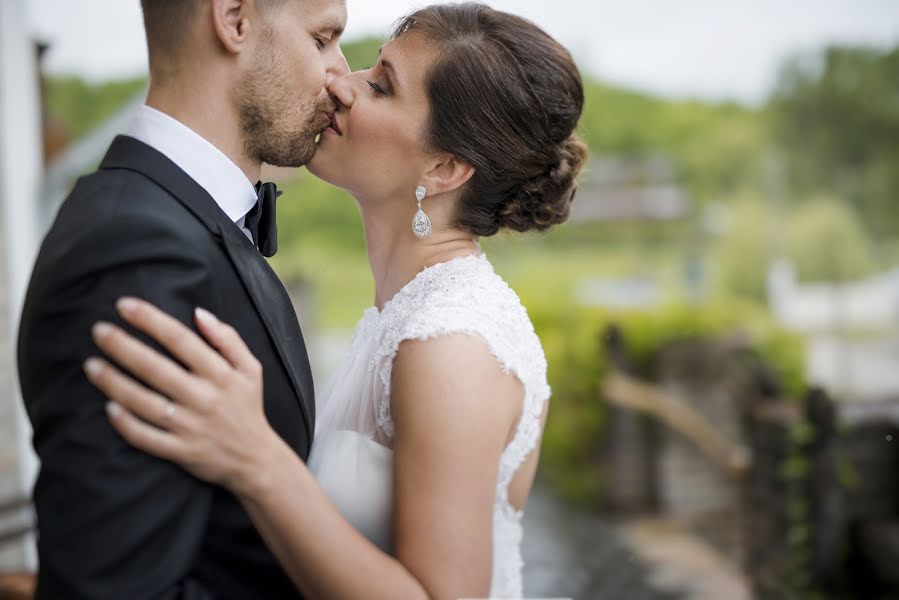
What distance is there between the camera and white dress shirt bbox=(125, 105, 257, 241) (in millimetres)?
1151

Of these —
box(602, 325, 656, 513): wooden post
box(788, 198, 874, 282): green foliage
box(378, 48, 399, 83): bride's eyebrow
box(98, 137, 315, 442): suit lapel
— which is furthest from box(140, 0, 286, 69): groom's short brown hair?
box(788, 198, 874, 282): green foliage

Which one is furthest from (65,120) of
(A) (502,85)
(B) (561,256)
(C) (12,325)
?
(A) (502,85)

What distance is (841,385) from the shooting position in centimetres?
418

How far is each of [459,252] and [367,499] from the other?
1.54ft

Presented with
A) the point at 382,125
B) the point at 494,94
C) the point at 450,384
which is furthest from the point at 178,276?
the point at 494,94

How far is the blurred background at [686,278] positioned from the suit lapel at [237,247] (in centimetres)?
231

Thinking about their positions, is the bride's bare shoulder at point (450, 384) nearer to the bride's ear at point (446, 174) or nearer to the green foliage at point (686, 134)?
the bride's ear at point (446, 174)

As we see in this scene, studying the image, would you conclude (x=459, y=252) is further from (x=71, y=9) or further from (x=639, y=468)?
(x=639, y=468)

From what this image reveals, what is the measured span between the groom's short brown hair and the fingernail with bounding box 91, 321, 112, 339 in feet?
1.41

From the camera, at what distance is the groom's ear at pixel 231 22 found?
1143 millimetres

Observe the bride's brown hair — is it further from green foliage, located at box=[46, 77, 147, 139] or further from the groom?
green foliage, located at box=[46, 77, 147, 139]

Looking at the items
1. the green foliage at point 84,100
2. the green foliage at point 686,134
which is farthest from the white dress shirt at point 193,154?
the green foliage at point 686,134

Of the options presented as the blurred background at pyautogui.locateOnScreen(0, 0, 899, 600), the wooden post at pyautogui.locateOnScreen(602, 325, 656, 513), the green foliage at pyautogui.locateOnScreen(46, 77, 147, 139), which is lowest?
the wooden post at pyautogui.locateOnScreen(602, 325, 656, 513)

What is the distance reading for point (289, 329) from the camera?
120cm
